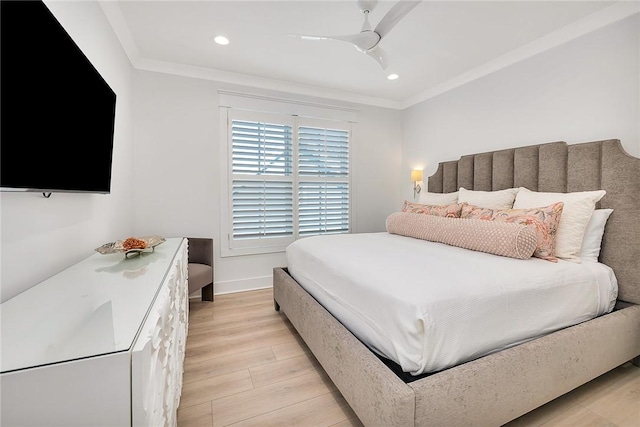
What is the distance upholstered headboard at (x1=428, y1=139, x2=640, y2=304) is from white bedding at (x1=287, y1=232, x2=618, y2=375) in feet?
0.55

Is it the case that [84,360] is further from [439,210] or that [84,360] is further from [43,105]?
[439,210]

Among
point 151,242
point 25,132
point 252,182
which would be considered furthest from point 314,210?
point 25,132

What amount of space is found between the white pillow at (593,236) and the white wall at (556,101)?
526mm

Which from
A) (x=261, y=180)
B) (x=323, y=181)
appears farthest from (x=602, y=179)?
(x=261, y=180)

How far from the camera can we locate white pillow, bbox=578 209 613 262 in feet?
6.60

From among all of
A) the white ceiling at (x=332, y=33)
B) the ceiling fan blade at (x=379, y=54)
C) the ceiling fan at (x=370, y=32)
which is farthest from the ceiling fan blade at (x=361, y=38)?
the white ceiling at (x=332, y=33)

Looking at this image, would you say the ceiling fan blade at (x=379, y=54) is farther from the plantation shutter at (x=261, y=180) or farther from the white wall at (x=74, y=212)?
the white wall at (x=74, y=212)

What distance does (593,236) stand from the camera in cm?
201

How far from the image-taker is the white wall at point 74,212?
3.58 feet

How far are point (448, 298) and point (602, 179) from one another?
1.90 meters

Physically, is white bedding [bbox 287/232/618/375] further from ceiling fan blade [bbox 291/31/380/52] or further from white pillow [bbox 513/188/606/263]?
ceiling fan blade [bbox 291/31/380/52]

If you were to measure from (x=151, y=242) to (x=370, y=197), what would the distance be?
10.1 ft

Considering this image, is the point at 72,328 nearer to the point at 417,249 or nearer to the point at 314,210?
the point at 417,249

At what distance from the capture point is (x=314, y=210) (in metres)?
3.85
